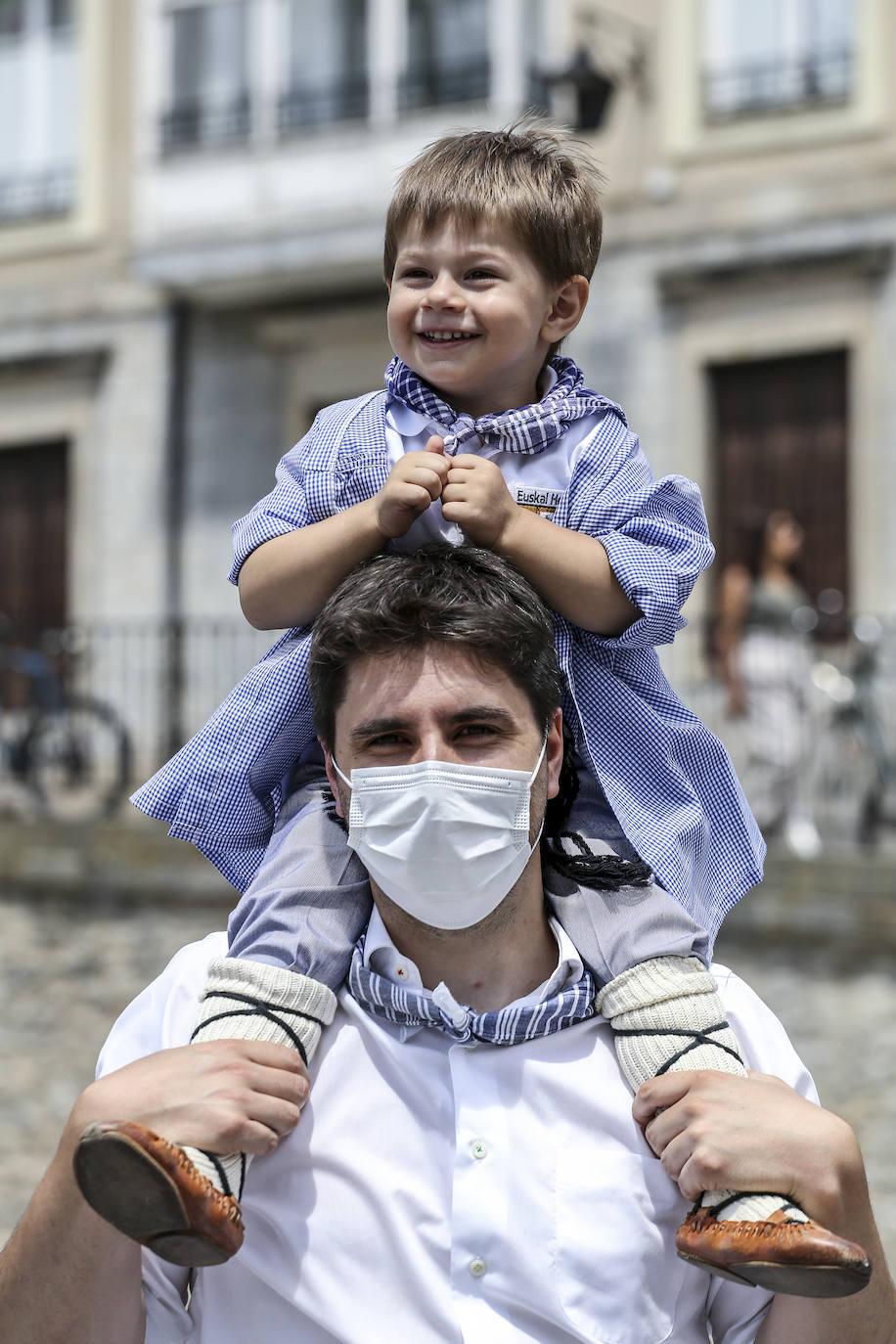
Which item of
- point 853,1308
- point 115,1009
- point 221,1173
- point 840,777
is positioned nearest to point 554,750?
point 221,1173

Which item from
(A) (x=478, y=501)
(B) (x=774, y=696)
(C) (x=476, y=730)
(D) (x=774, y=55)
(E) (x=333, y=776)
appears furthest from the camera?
(D) (x=774, y=55)

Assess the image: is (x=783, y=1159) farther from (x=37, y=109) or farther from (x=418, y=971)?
(x=37, y=109)

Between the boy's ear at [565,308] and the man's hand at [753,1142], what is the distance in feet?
4.43

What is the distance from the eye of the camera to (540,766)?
2975 millimetres

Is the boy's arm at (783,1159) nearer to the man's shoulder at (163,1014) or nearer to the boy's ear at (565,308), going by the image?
the man's shoulder at (163,1014)

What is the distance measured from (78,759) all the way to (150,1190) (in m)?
11.8

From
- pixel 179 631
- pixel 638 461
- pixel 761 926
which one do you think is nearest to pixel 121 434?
pixel 179 631

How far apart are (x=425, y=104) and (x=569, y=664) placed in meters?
13.9

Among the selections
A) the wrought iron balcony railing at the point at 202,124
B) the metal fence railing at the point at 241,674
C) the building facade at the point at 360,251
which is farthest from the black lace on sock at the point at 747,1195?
the wrought iron balcony railing at the point at 202,124

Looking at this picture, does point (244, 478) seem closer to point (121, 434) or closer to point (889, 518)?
point (121, 434)

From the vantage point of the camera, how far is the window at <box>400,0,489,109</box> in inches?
623

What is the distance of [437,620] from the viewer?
2891 millimetres

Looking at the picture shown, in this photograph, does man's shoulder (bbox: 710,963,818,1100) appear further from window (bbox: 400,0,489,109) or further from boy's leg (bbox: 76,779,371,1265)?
window (bbox: 400,0,489,109)

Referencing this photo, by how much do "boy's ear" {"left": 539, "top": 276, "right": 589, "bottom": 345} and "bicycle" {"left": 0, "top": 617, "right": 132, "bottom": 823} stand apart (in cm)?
1017
